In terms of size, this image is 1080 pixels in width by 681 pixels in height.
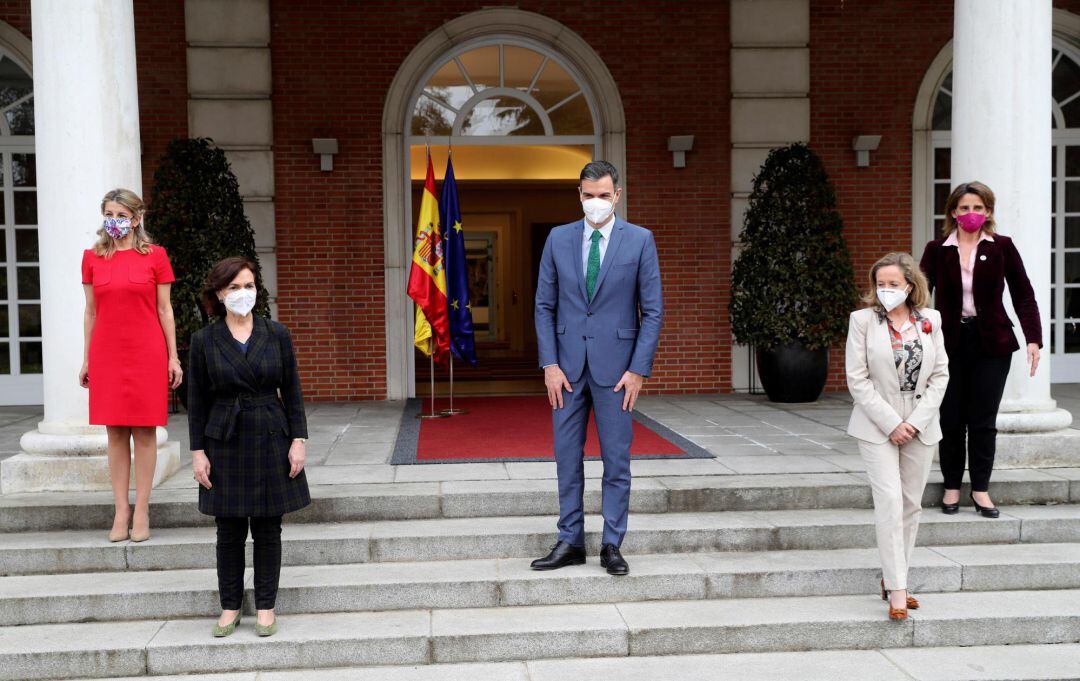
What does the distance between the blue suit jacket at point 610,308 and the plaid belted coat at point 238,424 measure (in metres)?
1.26

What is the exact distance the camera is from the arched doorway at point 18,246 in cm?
962

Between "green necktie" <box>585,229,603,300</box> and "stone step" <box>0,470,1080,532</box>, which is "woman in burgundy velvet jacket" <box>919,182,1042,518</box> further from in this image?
"green necktie" <box>585,229,603,300</box>

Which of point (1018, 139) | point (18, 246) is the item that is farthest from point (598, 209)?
point (18, 246)

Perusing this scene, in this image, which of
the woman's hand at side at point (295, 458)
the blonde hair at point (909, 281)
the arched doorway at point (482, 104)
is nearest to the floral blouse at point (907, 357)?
the blonde hair at point (909, 281)

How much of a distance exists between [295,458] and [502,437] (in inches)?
134

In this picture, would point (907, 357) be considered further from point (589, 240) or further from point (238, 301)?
point (238, 301)

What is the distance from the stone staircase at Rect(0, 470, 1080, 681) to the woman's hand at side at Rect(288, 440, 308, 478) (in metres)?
0.72

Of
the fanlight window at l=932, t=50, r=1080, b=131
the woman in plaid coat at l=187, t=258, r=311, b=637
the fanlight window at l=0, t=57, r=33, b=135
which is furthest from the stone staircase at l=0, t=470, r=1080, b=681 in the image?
the fanlight window at l=0, t=57, r=33, b=135

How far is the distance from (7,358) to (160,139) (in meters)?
2.81

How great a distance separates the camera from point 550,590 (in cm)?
436

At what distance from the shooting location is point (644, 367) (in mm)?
4219

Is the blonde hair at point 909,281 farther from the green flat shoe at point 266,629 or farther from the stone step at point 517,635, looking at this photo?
the green flat shoe at point 266,629

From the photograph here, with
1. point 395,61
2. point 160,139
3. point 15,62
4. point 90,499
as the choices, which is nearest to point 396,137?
point 395,61

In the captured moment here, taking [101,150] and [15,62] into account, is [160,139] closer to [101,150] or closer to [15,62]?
[15,62]
